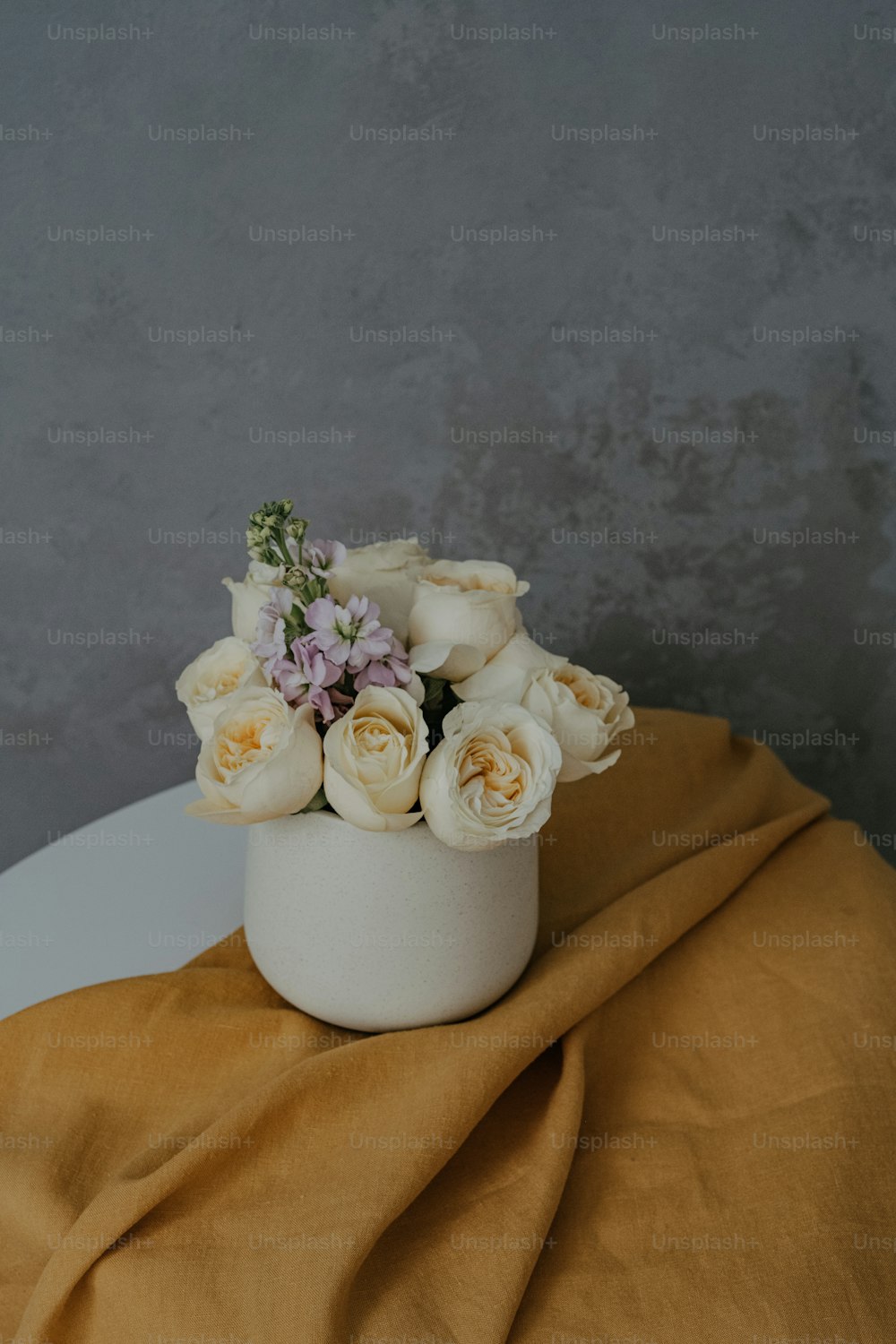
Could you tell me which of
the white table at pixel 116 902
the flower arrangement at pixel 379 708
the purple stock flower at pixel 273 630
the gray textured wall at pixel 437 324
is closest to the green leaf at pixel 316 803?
the flower arrangement at pixel 379 708

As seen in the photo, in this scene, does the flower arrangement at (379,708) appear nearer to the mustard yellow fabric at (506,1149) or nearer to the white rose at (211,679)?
the white rose at (211,679)

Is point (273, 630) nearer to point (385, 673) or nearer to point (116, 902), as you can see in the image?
point (385, 673)

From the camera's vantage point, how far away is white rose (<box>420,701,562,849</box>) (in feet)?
2.64

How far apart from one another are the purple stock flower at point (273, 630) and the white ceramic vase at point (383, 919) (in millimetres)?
145

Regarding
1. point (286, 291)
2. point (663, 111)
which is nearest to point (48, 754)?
point (286, 291)

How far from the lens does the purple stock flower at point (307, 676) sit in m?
0.83

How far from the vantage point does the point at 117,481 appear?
1868 millimetres

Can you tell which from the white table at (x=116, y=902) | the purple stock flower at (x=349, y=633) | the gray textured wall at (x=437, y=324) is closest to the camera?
the purple stock flower at (x=349, y=633)

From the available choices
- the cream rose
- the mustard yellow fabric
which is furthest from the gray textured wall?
the cream rose

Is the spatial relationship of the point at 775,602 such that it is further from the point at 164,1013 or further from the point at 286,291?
the point at 164,1013

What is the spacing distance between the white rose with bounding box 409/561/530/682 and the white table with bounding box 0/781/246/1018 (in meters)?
0.45

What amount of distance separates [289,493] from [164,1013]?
3.68 feet

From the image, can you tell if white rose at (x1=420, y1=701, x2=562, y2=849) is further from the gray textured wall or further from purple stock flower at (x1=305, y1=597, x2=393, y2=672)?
the gray textured wall

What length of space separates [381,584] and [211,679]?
0.55 ft
